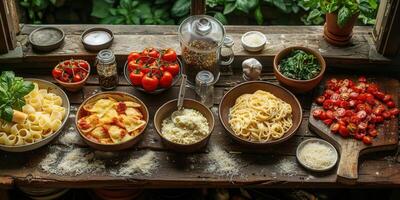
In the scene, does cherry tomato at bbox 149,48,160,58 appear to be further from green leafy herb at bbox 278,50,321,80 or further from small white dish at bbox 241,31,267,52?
green leafy herb at bbox 278,50,321,80

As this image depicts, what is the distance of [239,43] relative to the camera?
365 centimetres

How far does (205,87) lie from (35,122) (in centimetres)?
99

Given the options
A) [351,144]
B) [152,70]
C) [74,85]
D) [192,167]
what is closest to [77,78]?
[74,85]

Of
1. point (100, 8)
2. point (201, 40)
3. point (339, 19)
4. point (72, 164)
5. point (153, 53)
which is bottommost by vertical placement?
point (72, 164)

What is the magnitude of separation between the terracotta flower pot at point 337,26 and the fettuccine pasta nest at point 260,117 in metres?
0.59

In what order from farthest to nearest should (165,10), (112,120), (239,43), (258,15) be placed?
(165,10) < (258,15) < (239,43) < (112,120)

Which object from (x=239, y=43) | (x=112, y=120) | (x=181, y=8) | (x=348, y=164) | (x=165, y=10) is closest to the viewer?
(x=348, y=164)

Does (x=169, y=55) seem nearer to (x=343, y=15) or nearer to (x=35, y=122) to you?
(x=35, y=122)

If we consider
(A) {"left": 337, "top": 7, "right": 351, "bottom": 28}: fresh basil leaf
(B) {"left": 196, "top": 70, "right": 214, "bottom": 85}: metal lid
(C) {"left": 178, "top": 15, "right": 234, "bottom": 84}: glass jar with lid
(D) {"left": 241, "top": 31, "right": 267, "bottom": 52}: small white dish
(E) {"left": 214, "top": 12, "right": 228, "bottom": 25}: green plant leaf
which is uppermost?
(A) {"left": 337, "top": 7, "right": 351, "bottom": 28}: fresh basil leaf

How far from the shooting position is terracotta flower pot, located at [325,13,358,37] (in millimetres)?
3463

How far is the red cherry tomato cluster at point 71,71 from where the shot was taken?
3393 millimetres

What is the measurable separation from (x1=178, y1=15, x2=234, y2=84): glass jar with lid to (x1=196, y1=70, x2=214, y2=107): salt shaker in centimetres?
9

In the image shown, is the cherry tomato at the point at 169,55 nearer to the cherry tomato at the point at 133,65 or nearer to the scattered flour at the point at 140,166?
the cherry tomato at the point at 133,65

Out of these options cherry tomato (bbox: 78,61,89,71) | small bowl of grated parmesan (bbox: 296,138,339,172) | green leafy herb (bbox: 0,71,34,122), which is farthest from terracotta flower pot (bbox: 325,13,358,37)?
green leafy herb (bbox: 0,71,34,122)
